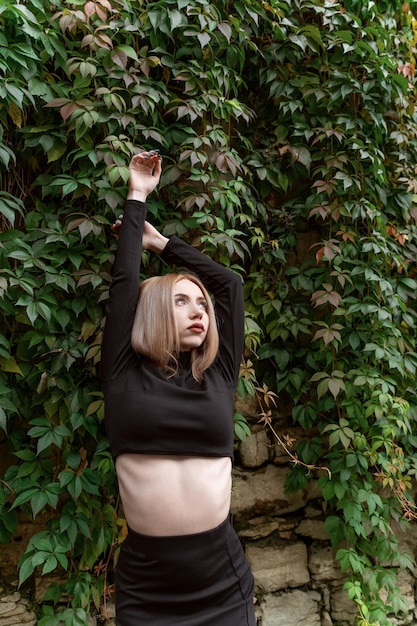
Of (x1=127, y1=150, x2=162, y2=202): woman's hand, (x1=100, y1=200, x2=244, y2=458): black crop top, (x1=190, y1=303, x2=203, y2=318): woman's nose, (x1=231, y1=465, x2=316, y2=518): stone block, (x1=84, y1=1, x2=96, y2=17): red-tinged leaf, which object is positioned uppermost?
(x1=84, y1=1, x2=96, y2=17): red-tinged leaf

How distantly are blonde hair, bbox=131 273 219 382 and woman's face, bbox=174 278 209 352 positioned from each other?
25 mm

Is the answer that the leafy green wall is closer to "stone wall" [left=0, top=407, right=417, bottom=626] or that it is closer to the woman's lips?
"stone wall" [left=0, top=407, right=417, bottom=626]

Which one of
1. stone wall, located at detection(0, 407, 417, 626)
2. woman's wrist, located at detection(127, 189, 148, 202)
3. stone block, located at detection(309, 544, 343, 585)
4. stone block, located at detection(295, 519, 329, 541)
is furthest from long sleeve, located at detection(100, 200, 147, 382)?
stone block, located at detection(309, 544, 343, 585)

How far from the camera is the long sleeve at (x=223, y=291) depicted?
5.78 feet

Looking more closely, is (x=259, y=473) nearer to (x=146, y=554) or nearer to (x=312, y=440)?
(x=312, y=440)

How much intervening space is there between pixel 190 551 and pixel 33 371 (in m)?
0.85

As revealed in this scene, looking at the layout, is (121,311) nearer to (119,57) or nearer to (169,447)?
(169,447)

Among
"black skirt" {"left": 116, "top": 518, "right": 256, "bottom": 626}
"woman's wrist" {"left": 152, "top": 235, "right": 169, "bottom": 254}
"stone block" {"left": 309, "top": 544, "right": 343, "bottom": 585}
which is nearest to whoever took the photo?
"black skirt" {"left": 116, "top": 518, "right": 256, "bottom": 626}

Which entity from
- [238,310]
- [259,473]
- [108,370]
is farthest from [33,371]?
[259,473]

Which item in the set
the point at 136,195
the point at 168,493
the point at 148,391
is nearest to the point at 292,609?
the point at 168,493

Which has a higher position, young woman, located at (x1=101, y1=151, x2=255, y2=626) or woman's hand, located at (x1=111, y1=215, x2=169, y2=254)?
woman's hand, located at (x1=111, y1=215, x2=169, y2=254)

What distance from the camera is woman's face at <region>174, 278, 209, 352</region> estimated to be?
1.58 m

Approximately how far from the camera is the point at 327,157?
2504mm

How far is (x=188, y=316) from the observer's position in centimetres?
159
